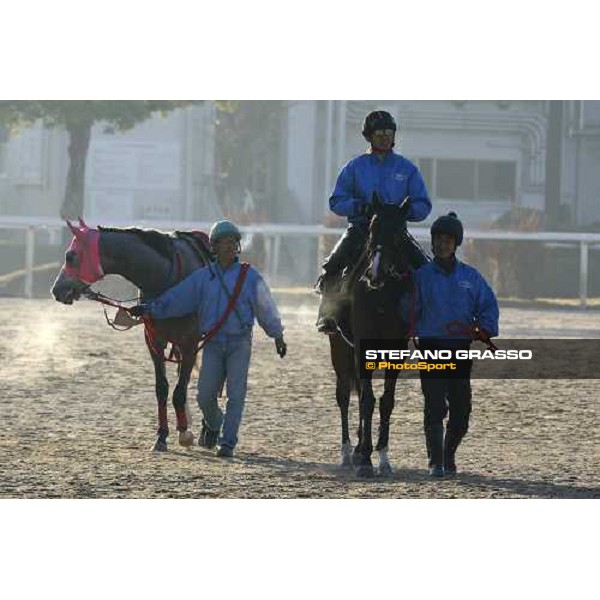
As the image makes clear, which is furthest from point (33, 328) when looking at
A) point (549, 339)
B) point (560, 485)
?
point (560, 485)

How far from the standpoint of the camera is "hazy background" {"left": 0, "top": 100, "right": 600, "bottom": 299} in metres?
39.2

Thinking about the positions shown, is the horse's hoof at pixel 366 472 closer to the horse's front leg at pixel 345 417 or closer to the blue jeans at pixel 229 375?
the horse's front leg at pixel 345 417

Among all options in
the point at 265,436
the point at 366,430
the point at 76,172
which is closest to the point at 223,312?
the point at 366,430

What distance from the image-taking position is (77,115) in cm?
3747

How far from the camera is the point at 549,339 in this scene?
23.3 meters

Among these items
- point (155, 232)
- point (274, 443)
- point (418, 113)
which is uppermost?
point (418, 113)

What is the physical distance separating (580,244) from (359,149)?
8259mm

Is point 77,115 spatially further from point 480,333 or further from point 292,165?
point 480,333

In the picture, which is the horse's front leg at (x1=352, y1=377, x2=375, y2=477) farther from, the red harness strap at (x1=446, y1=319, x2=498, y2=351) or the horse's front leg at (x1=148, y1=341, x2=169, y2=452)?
the horse's front leg at (x1=148, y1=341, x2=169, y2=452)

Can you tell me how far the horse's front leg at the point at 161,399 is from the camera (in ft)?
40.5

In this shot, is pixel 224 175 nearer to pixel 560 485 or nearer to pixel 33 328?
pixel 33 328

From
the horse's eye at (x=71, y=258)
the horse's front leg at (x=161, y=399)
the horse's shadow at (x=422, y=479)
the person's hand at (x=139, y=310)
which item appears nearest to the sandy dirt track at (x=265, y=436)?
the horse's shadow at (x=422, y=479)

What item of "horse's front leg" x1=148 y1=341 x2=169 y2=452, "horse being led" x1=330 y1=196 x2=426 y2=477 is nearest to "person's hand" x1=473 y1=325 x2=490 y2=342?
"horse being led" x1=330 y1=196 x2=426 y2=477

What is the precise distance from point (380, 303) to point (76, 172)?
2841 centimetres
